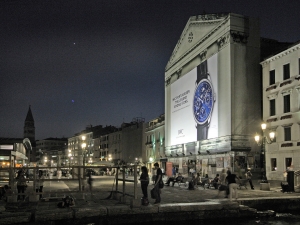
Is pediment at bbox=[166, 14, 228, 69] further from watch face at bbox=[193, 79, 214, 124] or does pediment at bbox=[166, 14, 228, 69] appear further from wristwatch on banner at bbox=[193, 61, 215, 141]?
watch face at bbox=[193, 79, 214, 124]

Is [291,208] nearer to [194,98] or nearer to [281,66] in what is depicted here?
[281,66]

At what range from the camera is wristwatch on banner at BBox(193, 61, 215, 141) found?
4478 centimetres

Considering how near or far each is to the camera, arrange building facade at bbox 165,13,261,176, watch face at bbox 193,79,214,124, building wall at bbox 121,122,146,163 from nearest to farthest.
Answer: building facade at bbox 165,13,261,176 → watch face at bbox 193,79,214,124 → building wall at bbox 121,122,146,163

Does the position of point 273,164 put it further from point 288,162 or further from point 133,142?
point 133,142

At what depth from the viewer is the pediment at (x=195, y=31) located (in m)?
45.8

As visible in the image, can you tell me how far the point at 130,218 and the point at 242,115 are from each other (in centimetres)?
2762

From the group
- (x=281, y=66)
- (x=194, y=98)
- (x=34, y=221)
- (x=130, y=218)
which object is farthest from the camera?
(x=194, y=98)

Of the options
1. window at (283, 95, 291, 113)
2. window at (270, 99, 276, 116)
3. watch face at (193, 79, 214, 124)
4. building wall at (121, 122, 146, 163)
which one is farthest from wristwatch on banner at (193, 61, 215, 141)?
building wall at (121, 122, 146, 163)

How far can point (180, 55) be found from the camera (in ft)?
185

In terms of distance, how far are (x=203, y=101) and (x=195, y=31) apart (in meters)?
11.1

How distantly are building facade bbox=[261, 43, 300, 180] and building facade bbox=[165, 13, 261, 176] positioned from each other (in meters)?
3.24

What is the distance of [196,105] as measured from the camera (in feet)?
157

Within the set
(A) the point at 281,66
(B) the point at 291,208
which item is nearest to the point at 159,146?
(A) the point at 281,66

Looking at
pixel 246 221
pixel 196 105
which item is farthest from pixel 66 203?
pixel 196 105
